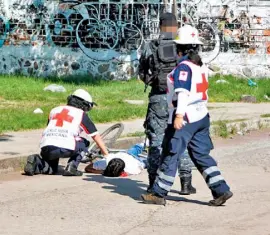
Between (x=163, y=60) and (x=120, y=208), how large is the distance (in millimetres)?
1626

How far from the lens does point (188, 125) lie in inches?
352

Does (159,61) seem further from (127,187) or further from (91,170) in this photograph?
(91,170)

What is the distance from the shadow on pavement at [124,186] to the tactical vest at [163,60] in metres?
1.18

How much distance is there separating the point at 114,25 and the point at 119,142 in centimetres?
1178

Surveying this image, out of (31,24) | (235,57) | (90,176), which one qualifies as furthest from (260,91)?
(90,176)

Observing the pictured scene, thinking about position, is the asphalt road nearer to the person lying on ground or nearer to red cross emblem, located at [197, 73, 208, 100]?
the person lying on ground

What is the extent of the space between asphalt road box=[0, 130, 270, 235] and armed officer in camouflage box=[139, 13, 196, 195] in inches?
20.7

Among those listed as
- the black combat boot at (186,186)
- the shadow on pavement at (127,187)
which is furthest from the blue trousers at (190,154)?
the black combat boot at (186,186)

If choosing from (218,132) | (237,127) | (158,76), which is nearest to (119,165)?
(158,76)

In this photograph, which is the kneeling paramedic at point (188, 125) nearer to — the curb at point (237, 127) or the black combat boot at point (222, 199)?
the black combat boot at point (222, 199)

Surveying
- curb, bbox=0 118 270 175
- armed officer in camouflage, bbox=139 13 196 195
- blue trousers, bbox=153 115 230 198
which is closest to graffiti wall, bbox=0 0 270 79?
curb, bbox=0 118 270 175

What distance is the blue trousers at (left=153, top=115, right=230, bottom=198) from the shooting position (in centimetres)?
891

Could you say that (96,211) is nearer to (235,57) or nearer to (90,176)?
(90,176)

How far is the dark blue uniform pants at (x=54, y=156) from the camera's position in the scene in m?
10.9
